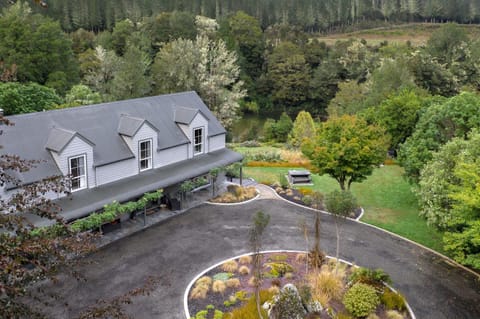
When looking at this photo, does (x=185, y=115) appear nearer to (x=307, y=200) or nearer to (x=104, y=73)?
(x=307, y=200)

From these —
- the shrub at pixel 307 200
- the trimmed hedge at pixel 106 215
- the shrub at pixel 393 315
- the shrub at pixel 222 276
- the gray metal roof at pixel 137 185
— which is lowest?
the shrub at pixel 393 315

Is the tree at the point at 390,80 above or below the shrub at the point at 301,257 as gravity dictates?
above

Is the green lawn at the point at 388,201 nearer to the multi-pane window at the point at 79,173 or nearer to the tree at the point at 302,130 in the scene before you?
the tree at the point at 302,130

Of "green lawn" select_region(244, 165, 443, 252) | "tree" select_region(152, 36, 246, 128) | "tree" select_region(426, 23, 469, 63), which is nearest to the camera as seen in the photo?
"green lawn" select_region(244, 165, 443, 252)

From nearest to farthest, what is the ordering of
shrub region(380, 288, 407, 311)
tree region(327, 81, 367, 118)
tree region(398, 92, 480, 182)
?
shrub region(380, 288, 407, 311) < tree region(398, 92, 480, 182) < tree region(327, 81, 367, 118)

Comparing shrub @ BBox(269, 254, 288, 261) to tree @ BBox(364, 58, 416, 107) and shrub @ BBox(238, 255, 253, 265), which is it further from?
tree @ BBox(364, 58, 416, 107)

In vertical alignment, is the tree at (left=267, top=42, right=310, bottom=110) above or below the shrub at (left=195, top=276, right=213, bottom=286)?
above

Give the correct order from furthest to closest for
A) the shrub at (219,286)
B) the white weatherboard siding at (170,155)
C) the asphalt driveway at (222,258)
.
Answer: the white weatherboard siding at (170,155)
the shrub at (219,286)
the asphalt driveway at (222,258)

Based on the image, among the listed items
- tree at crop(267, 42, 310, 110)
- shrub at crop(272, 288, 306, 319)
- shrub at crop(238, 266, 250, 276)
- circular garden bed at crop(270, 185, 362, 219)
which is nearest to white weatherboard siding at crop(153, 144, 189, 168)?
circular garden bed at crop(270, 185, 362, 219)

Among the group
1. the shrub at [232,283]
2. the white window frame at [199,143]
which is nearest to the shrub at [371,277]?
the shrub at [232,283]
